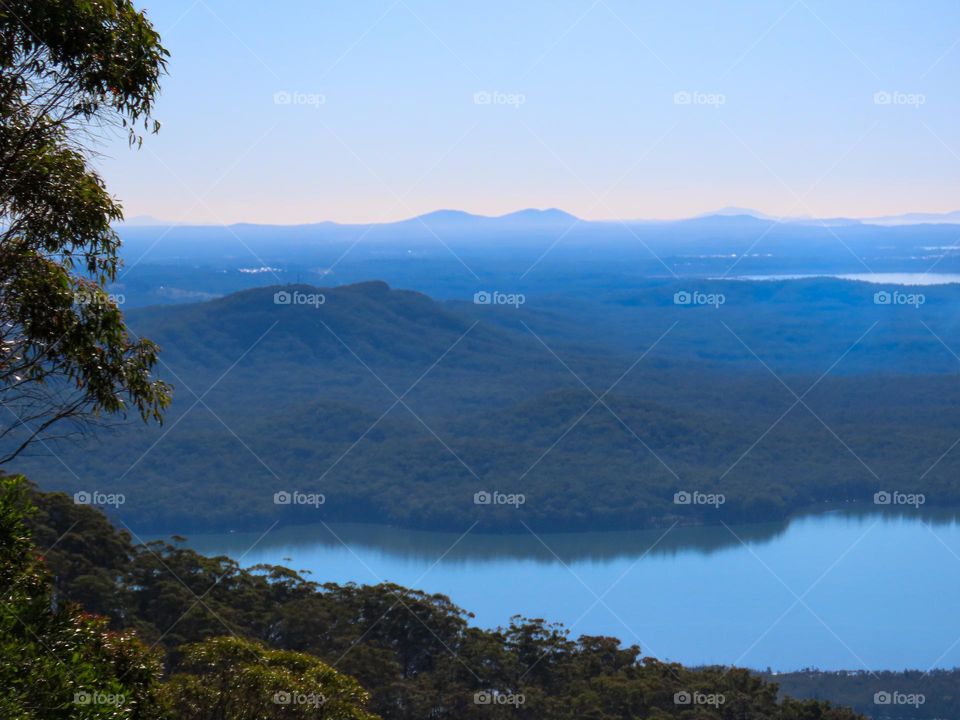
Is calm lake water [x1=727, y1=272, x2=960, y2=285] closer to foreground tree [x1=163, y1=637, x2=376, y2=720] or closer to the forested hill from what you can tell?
the forested hill

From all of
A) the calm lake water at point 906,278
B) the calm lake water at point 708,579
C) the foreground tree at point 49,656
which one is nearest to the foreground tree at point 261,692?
the foreground tree at point 49,656

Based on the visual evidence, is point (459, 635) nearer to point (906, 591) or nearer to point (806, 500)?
point (906, 591)

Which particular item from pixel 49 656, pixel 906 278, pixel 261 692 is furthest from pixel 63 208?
pixel 906 278

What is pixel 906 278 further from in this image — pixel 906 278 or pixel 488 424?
pixel 488 424

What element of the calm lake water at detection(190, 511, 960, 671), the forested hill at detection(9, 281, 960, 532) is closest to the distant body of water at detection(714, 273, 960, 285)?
the forested hill at detection(9, 281, 960, 532)

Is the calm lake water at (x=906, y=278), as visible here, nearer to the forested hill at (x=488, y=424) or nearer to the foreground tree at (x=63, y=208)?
the forested hill at (x=488, y=424)

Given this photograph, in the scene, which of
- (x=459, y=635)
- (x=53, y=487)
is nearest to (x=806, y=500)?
(x=53, y=487)
